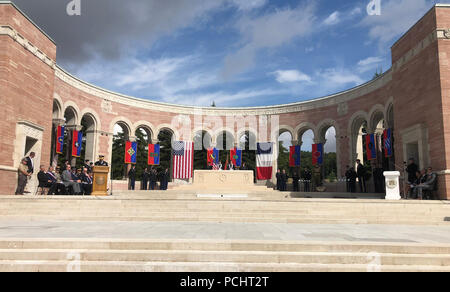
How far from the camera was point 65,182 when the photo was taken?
516 inches

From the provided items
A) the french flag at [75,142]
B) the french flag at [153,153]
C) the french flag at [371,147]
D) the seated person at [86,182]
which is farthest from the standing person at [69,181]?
the french flag at [371,147]

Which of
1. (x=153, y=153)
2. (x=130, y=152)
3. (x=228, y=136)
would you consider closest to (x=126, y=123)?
(x=130, y=152)

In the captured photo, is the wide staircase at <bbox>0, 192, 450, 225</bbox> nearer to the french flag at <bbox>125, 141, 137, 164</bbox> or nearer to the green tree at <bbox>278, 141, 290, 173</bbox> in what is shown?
the french flag at <bbox>125, 141, 137, 164</bbox>

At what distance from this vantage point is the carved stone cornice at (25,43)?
13.6 m

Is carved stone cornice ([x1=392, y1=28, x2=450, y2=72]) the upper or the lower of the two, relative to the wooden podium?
upper

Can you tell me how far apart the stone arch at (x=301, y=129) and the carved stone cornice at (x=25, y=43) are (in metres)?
18.6

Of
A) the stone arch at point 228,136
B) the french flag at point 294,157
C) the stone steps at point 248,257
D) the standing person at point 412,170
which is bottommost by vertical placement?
the stone steps at point 248,257

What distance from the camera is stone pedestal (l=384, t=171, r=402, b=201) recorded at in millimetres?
11891

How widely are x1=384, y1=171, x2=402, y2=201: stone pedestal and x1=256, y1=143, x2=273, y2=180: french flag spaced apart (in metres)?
13.7

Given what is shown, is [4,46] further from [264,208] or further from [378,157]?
[378,157]

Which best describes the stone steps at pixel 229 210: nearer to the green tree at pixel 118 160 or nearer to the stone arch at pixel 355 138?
the stone arch at pixel 355 138

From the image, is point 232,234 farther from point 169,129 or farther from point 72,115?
point 169,129

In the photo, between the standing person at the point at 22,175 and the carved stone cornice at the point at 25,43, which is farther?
the carved stone cornice at the point at 25,43

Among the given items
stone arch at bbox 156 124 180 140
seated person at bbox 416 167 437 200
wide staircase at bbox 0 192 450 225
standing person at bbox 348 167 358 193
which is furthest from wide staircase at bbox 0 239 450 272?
stone arch at bbox 156 124 180 140
